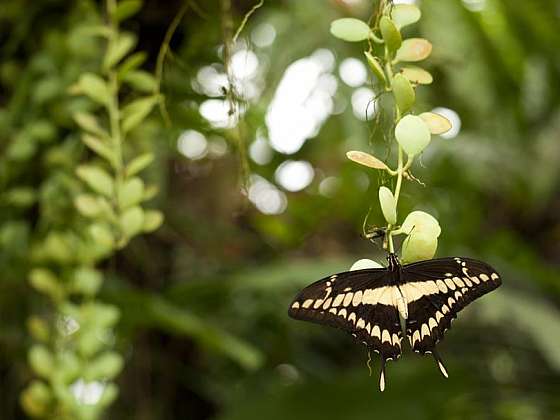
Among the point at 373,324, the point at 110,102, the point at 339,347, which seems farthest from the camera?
the point at 339,347

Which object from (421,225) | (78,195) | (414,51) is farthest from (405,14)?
(78,195)

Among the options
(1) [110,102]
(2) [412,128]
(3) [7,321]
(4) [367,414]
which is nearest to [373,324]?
(2) [412,128]

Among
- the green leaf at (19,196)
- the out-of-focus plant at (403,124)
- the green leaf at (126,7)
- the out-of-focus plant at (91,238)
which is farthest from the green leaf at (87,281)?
the out-of-focus plant at (403,124)

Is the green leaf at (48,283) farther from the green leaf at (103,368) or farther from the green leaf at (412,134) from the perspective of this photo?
the green leaf at (412,134)

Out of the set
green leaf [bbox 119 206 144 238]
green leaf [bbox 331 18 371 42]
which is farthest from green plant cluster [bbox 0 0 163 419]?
green leaf [bbox 331 18 371 42]

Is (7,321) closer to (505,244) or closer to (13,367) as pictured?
(13,367)

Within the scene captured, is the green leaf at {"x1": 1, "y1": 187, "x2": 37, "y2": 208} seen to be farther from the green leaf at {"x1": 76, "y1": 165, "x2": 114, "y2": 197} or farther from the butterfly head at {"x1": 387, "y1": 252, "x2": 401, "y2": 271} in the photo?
the butterfly head at {"x1": 387, "y1": 252, "x2": 401, "y2": 271}
